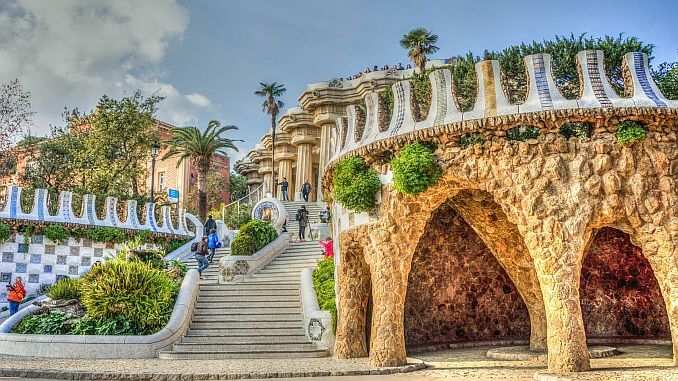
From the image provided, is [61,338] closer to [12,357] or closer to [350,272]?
[12,357]

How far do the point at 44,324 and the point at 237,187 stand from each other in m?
42.8

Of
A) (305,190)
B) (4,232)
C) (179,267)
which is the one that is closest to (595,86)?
(179,267)

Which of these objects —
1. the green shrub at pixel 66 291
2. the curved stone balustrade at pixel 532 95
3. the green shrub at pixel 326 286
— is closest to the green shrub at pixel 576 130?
the curved stone balustrade at pixel 532 95

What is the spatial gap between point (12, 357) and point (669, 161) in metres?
13.6

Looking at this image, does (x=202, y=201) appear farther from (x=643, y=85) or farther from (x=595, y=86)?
(x=643, y=85)

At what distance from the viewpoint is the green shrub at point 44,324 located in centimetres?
1476

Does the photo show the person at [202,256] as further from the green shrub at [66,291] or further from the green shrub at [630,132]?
the green shrub at [630,132]

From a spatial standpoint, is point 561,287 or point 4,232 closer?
point 561,287

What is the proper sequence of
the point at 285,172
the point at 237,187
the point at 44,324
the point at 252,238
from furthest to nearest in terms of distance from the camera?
the point at 237,187 → the point at 285,172 → the point at 252,238 → the point at 44,324

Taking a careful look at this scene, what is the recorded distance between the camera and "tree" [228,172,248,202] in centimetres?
5613

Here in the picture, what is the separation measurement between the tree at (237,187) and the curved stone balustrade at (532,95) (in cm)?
4440

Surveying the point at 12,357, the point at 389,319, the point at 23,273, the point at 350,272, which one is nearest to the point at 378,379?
the point at 389,319

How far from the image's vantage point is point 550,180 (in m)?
10.5

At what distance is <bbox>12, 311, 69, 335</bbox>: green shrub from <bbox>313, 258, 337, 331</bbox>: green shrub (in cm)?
612
